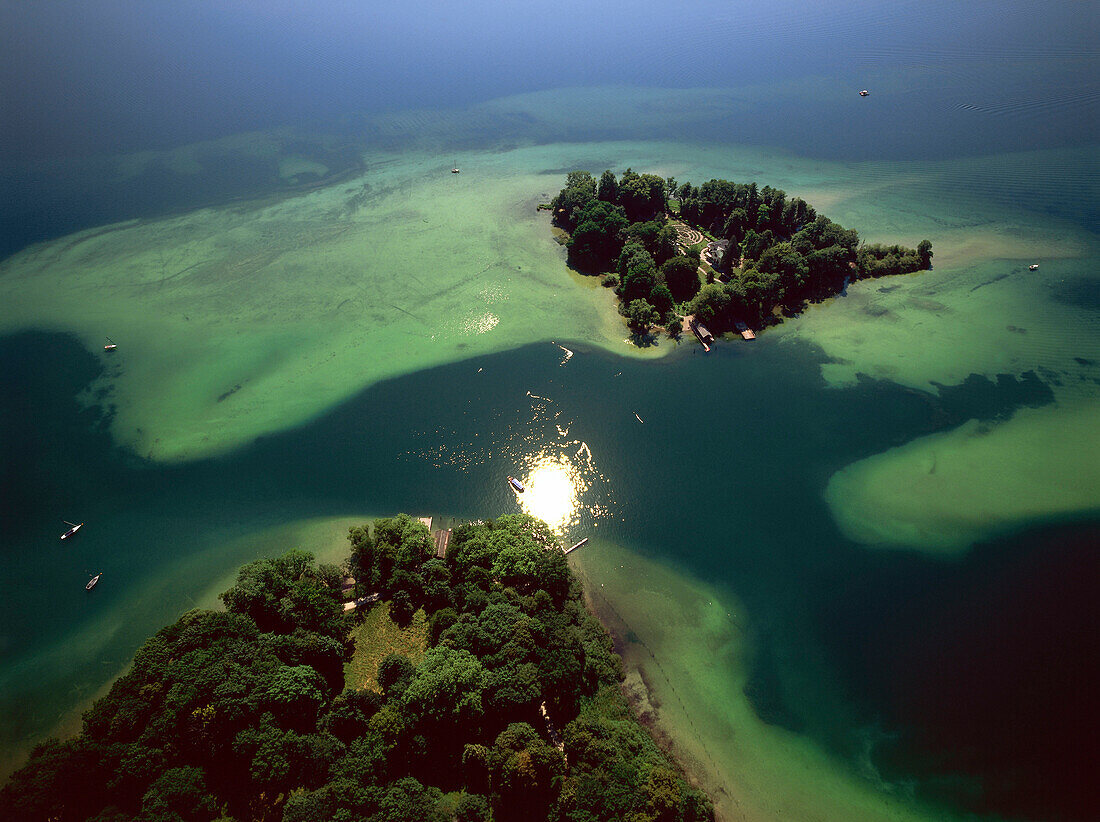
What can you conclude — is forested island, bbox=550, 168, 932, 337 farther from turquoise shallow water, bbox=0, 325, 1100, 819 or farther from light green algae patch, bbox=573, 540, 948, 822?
light green algae patch, bbox=573, 540, 948, 822

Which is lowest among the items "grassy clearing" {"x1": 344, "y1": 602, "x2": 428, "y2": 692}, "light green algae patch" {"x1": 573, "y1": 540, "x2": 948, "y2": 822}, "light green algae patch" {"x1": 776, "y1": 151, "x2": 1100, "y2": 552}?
"light green algae patch" {"x1": 573, "y1": 540, "x2": 948, "y2": 822}

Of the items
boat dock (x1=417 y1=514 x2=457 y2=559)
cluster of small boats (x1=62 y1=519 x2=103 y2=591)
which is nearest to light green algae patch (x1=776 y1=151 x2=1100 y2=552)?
boat dock (x1=417 y1=514 x2=457 y2=559)

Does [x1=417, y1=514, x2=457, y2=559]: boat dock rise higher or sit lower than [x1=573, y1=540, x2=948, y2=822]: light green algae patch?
higher

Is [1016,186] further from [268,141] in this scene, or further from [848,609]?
[268,141]

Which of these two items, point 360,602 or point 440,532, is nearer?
point 360,602

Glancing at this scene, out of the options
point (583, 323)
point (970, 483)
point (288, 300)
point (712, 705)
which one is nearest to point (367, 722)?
point (712, 705)

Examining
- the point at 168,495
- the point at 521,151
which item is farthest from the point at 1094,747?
the point at 521,151

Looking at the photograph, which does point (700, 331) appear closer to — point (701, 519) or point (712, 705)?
point (701, 519)

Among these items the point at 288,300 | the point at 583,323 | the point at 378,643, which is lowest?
the point at 378,643
